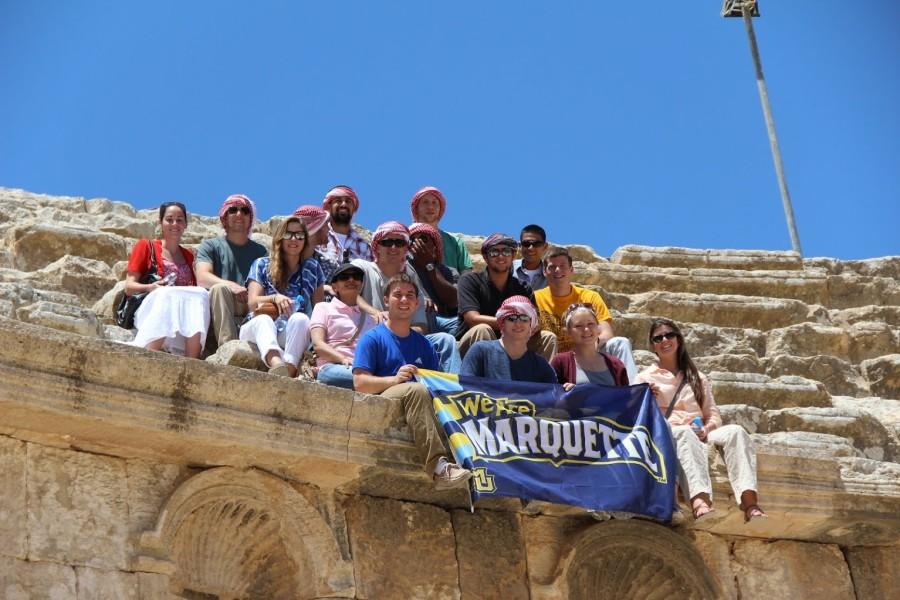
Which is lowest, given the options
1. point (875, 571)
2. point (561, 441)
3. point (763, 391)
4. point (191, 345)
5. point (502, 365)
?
point (875, 571)

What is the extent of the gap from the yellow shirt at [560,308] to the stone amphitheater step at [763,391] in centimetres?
147

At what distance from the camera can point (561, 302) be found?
11.7m

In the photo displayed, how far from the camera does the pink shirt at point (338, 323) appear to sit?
1020 centimetres

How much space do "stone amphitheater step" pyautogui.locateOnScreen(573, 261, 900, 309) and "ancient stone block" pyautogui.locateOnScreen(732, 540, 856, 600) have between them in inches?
214

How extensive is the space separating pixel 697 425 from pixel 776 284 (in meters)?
6.19

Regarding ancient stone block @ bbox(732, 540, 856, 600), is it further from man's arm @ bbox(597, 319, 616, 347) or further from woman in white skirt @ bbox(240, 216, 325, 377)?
woman in white skirt @ bbox(240, 216, 325, 377)

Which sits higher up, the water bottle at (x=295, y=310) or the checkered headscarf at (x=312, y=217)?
the checkered headscarf at (x=312, y=217)

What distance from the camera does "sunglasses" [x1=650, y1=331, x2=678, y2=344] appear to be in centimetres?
1070

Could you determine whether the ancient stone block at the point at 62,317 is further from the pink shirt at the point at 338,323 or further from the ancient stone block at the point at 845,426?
the ancient stone block at the point at 845,426

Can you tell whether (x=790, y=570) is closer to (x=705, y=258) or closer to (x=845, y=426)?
(x=845, y=426)

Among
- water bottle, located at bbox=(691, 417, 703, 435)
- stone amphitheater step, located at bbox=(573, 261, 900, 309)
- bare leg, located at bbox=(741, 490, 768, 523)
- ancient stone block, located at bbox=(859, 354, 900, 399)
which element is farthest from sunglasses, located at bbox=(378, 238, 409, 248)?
stone amphitheater step, located at bbox=(573, 261, 900, 309)

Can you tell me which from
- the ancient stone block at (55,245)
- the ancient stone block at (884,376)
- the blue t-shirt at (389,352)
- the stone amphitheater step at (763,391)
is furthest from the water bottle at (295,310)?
the ancient stone block at (884,376)

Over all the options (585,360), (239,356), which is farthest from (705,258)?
(239,356)

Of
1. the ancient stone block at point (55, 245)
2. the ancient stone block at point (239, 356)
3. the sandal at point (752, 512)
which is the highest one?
the ancient stone block at point (55, 245)
